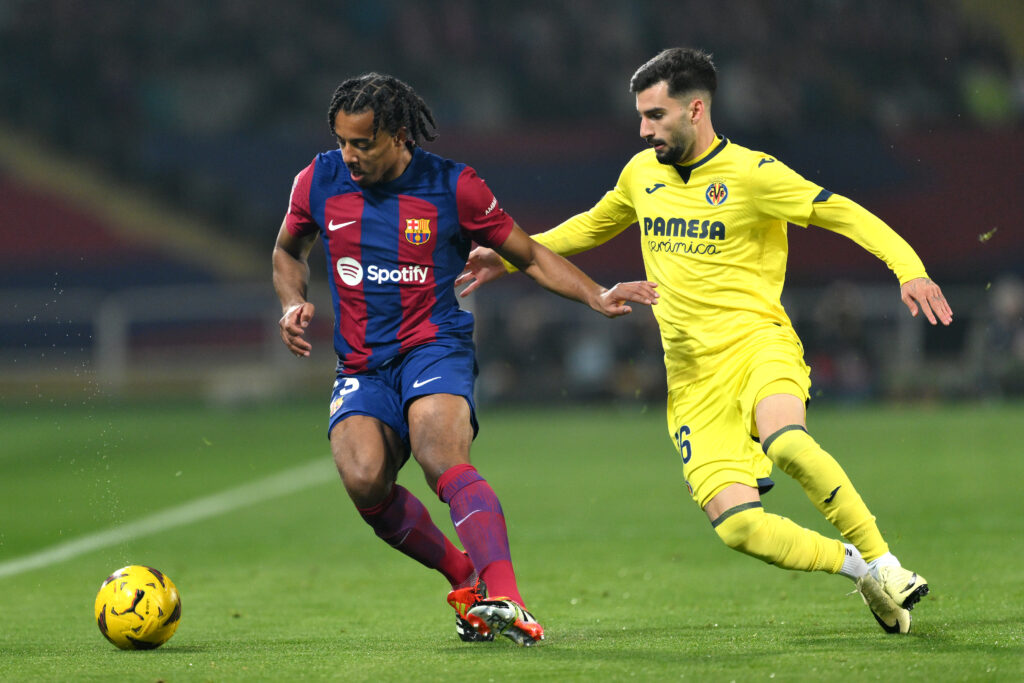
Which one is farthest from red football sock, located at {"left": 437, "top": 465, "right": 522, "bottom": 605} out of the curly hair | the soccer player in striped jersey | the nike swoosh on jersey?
the curly hair

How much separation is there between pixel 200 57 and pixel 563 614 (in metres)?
21.8

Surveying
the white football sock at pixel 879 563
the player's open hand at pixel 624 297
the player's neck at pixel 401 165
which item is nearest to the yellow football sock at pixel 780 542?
the white football sock at pixel 879 563

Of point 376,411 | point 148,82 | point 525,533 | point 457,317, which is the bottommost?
point 525,533

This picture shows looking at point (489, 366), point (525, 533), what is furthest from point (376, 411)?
point (489, 366)

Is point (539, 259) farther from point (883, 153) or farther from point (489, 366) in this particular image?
point (883, 153)

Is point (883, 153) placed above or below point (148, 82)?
below

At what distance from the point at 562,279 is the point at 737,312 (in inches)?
27.0

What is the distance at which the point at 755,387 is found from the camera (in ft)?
17.7

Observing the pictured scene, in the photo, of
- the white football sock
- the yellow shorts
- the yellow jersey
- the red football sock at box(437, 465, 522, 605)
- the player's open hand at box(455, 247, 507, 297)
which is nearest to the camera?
the red football sock at box(437, 465, 522, 605)

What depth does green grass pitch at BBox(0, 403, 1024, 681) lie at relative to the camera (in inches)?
184

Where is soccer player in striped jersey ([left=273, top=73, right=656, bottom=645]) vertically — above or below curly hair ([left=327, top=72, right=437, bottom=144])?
below

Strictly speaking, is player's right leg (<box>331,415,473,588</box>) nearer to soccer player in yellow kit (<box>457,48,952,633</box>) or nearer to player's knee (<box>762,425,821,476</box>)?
soccer player in yellow kit (<box>457,48,952,633</box>)

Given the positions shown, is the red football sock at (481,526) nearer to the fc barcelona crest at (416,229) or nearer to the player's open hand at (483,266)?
the fc barcelona crest at (416,229)

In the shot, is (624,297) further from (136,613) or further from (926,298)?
(136,613)
